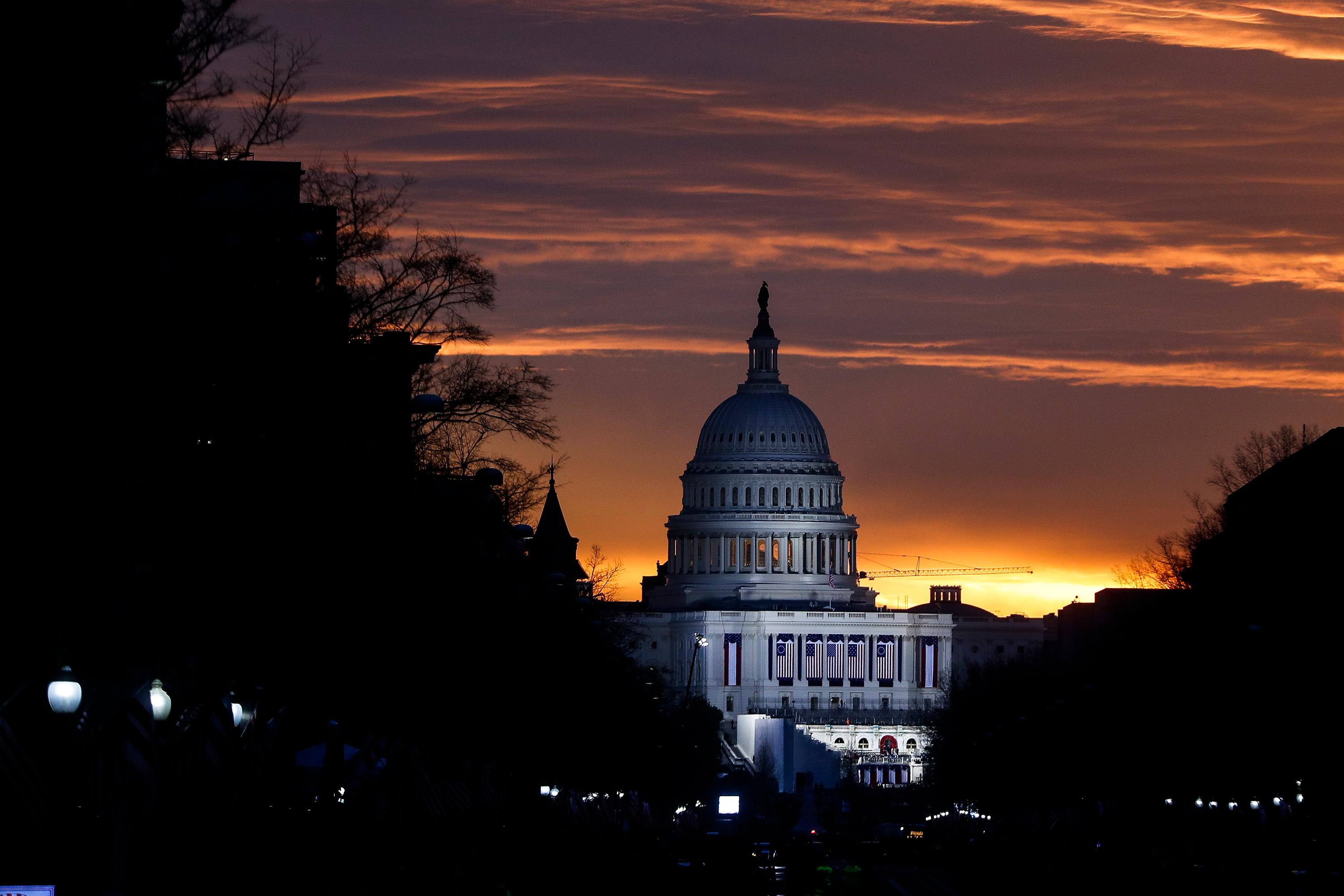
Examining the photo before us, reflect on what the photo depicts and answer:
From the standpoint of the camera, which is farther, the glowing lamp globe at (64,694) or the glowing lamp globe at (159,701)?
the glowing lamp globe at (159,701)

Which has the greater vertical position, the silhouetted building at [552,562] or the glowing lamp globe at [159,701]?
the silhouetted building at [552,562]

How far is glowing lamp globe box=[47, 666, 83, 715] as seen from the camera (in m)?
27.9

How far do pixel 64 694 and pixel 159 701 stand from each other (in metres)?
5.62

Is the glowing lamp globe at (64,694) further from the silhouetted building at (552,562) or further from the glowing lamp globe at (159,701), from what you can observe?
the silhouetted building at (552,562)

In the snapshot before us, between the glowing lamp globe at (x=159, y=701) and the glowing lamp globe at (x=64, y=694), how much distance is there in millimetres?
4650

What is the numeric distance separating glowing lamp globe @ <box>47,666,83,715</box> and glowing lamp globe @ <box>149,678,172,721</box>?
4650mm

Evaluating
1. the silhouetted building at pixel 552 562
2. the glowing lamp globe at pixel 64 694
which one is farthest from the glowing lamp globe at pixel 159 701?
the silhouetted building at pixel 552 562

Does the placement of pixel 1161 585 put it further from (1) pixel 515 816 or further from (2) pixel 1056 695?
(1) pixel 515 816

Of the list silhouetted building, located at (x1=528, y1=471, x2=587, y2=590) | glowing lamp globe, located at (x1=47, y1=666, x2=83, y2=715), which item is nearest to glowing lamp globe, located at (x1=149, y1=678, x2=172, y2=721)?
glowing lamp globe, located at (x1=47, y1=666, x2=83, y2=715)

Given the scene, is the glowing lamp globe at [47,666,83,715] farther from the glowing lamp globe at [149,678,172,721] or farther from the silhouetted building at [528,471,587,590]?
the silhouetted building at [528,471,587,590]

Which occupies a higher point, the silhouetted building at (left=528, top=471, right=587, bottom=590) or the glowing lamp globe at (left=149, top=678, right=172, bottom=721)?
the silhouetted building at (left=528, top=471, right=587, bottom=590)

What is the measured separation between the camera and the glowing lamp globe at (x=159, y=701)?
109 ft

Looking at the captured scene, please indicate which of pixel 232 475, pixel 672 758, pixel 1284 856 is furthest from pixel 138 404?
pixel 672 758

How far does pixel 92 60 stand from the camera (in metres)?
28.4
